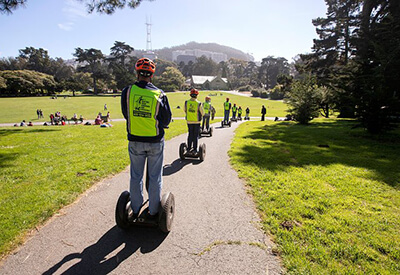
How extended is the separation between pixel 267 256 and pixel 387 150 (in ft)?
31.2

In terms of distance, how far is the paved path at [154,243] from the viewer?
2783mm

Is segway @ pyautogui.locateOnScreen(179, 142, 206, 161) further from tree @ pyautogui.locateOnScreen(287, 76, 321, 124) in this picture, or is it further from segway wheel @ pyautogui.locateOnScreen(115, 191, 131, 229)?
tree @ pyautogui.locateOnScreen(287, 76, 321, 124)

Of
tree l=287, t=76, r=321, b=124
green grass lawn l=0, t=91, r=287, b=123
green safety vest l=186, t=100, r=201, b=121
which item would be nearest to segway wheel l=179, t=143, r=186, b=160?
green safety vest l=186, t=100, r=201, b=121

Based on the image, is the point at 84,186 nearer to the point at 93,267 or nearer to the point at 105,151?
the point at 93,267

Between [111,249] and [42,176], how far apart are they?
4012 mm

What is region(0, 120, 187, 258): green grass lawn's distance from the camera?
3.69 meters

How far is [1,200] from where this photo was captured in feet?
14.2

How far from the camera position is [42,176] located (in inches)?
223

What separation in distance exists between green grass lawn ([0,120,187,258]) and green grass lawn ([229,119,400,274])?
4.14 metres

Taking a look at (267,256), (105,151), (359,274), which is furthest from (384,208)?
(105,151)

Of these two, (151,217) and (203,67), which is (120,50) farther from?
(151,217)

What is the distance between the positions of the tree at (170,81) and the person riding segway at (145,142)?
90147mm

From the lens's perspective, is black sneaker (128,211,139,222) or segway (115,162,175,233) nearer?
segway (115,162,175,233)

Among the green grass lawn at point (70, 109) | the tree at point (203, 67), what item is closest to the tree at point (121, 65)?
the green grass lawn at point (70, 109)
